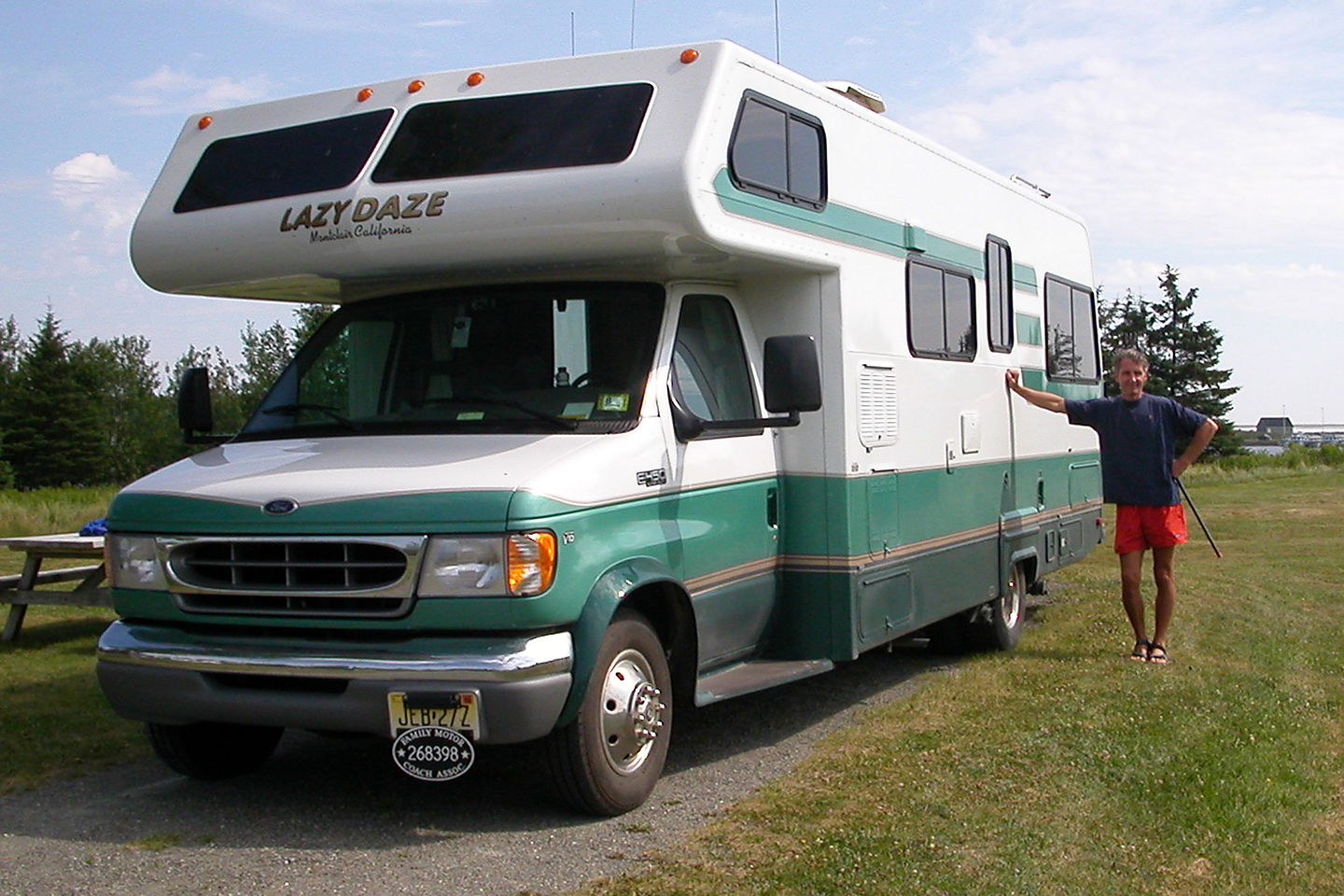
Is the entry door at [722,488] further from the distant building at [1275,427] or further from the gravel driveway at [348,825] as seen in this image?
the distant building at [1275,427]

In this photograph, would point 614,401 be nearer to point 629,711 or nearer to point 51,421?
point 629,711

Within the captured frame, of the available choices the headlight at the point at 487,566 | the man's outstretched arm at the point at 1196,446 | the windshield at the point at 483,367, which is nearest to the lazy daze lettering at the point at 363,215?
the windshield at the point at 483,367

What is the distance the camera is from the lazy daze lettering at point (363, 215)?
6109 mm

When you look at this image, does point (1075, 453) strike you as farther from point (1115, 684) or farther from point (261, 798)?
point (261, 798)

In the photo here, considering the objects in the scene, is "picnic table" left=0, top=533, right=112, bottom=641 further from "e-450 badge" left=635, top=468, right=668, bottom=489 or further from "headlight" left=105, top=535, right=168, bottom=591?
"e-450 badge" left=635, top=468, right=668, bottom=489

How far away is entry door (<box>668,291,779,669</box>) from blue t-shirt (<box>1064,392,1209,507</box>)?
3.20 metres

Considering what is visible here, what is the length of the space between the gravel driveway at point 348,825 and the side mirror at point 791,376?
162 cm

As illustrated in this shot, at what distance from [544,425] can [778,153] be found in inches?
68.5

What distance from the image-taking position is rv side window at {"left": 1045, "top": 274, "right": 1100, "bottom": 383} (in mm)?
10664

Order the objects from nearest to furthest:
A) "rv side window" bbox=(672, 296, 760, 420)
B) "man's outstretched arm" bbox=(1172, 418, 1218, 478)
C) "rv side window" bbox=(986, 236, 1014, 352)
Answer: "rv side window" bbox=(672, 296, 760, 420), "man's outstretched arm" bbox=(1172, 418, 1218, 478), "rv side window" bbox=(986, 236, 1014, 352)

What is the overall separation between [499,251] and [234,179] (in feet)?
5.03

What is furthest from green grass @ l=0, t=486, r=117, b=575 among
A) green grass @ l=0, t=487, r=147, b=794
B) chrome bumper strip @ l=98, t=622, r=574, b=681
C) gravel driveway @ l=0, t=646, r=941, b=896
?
chrome bumper strip @ l=98, t=622, r=574, b=681

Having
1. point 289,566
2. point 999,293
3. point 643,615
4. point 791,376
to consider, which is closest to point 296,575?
point 289,566

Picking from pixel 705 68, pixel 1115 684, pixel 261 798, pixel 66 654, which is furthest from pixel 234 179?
pixel 1115 684
